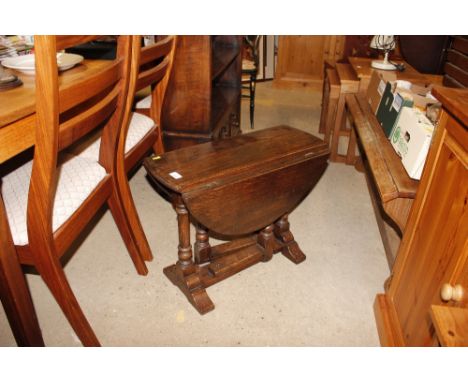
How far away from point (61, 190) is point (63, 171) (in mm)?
130

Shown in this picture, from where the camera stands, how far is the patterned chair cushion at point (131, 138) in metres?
1.39

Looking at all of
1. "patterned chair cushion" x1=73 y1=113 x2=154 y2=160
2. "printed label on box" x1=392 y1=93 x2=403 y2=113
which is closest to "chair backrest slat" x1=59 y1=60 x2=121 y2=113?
"patterned chair cushion" x1=73 y1=113 x2=154 y2=160

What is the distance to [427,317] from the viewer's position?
97 centimetres

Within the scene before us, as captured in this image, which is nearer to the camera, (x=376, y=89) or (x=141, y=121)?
(x=141, y=121)

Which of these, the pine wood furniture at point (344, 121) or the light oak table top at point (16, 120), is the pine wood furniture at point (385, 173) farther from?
the light oak table top at point (16, 120)

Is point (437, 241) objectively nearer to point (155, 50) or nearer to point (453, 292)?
point (453, 292)

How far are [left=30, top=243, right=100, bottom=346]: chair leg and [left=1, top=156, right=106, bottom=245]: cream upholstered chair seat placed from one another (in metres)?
0.07

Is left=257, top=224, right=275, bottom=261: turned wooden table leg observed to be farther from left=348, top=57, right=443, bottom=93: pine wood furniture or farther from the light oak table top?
left=348, top=57, right=443, bottom=93: pine wood furniture

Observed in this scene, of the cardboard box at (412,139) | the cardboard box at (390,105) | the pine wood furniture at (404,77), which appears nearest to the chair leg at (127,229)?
the cardboard box at (412,139)

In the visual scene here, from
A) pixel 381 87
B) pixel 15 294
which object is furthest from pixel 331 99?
pixel 15 294

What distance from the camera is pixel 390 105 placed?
1.69 metres

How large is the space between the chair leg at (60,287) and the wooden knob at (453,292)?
1.02 metres

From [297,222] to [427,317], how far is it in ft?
3.46
